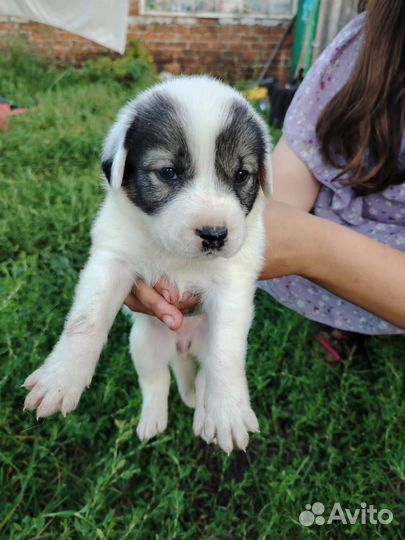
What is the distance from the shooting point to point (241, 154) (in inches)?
63.4

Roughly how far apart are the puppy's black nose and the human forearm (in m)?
0.72

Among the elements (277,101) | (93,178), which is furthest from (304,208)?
(277,101)

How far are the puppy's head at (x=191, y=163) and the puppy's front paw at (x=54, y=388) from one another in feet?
1.52

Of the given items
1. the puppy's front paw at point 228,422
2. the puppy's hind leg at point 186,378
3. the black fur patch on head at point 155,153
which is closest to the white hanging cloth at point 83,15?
the black fur patch on head at point 155,153

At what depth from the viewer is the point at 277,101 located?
233 inches

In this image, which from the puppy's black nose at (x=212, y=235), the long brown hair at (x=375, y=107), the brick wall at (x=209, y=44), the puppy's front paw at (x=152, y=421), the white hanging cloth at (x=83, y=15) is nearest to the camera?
the puppy's black nose at (x=212, y=235)

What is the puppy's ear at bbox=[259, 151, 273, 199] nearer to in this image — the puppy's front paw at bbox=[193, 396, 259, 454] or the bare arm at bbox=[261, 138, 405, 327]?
the bare arm at bbox=[261, 138, 405, 327]

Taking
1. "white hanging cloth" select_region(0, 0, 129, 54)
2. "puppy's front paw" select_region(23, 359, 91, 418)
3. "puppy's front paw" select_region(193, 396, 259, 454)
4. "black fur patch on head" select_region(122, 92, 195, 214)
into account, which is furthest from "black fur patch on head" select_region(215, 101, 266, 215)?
"white hanging cloth" select_region(0, 0, 129, 54)

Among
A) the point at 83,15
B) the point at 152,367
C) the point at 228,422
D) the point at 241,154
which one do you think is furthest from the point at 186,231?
the point at 83,15

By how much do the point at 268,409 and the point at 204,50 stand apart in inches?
273

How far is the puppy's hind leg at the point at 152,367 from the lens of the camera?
2.07 meters

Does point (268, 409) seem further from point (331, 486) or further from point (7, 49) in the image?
point (7, 49)

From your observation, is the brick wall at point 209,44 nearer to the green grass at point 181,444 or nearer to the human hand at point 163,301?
the green grass at point 181,444

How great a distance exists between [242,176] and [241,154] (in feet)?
0.23
